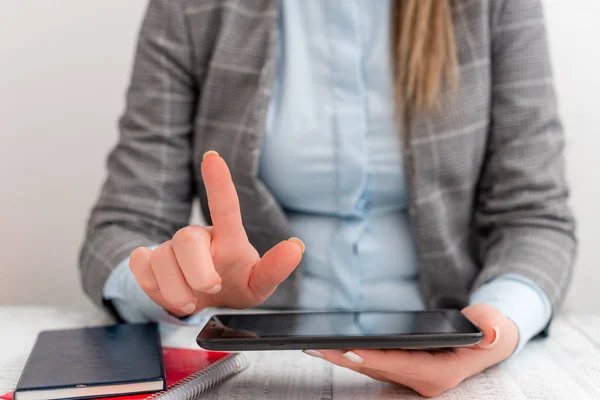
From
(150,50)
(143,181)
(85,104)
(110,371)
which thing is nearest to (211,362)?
(110,371)

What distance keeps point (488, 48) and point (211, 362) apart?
50 centimetres

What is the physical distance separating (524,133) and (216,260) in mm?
469

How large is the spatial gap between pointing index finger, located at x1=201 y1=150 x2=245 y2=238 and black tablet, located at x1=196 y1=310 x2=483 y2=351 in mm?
75

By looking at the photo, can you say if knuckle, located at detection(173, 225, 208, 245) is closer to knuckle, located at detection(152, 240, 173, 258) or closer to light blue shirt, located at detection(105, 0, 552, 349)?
knuckle, located at detection(152, 240, 173, 258)

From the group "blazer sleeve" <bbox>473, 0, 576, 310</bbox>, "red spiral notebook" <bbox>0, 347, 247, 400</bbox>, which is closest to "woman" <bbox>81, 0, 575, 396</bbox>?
"blazer sleeve" <bbox>473, 0, 576, 310</bbox>

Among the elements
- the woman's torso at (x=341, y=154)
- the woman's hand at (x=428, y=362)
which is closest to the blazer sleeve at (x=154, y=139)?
the woman's torso at (x=341, y=154)

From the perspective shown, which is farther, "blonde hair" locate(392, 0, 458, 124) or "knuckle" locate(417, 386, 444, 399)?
"blonde hair" locate(392, 0, 458, 124)

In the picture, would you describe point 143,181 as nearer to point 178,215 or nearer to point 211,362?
point 178,215

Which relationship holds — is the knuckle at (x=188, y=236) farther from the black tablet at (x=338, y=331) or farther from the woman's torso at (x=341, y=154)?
the woman's torso at (x=341, y=154)

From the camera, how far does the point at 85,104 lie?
116cm

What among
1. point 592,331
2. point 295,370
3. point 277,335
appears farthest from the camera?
point 592,331

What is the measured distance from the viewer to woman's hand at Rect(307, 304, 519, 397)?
1.60ft

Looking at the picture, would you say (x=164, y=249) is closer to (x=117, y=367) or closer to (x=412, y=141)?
(x=117, y=367)

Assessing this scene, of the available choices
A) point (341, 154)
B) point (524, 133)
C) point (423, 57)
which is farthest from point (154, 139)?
point (524, 133)
